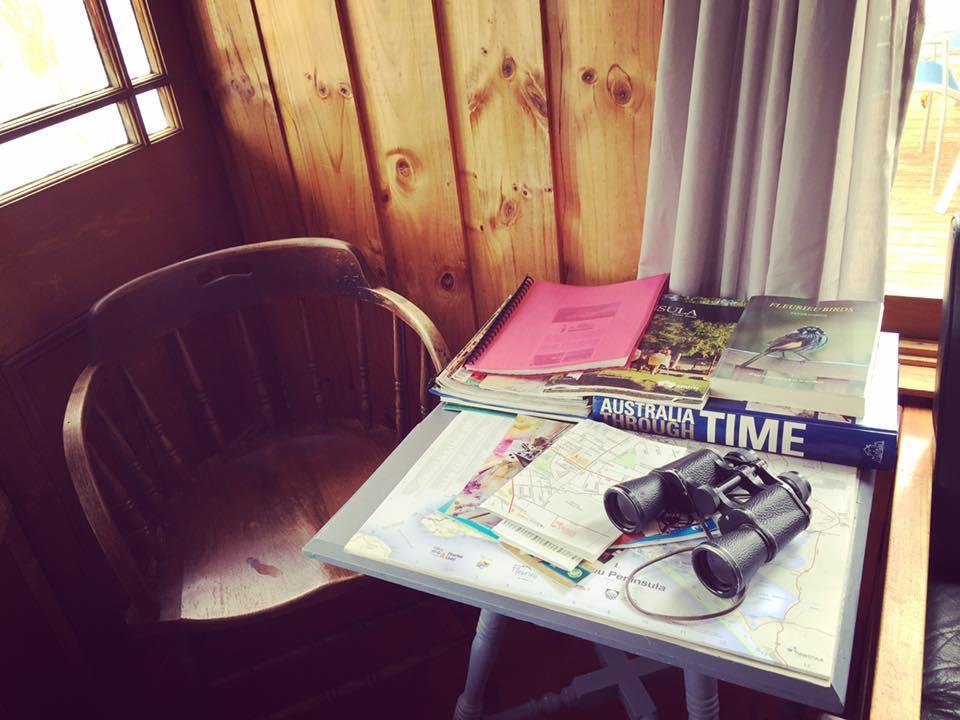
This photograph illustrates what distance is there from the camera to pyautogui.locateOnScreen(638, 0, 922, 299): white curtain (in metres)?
1.03

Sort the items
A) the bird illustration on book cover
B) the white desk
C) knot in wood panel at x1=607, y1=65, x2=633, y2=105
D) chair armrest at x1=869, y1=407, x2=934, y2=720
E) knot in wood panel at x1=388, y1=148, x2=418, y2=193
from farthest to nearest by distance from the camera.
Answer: knot in wood panel at x1=388, y1=148, x2=418, y2=193
knot in wood panel at x1=607, y1=65, x2=633, y2=105
the bird illustration on book cover
chair armrest at x1=869, y1=407, x2=934, y2=720
the white desk

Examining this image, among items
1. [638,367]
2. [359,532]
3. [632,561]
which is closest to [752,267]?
[638,367]

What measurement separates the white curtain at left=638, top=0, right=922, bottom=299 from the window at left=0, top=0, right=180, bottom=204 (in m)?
0.94

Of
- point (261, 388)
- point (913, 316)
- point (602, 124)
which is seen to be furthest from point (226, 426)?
point (913, 316)

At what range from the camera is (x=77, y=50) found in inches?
52.6

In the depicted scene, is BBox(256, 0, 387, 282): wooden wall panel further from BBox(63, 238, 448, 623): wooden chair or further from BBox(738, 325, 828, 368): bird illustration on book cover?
BBox(738, 325, 828, 368): bird illustration on book cover

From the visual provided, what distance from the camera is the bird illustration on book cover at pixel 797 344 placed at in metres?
1.02

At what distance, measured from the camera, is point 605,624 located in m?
0.77

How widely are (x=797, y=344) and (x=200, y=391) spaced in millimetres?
1064

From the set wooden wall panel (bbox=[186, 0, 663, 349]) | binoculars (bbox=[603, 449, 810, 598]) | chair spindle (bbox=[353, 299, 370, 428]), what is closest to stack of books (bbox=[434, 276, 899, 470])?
binoculars (bbox=[603, 449, 810, 598])

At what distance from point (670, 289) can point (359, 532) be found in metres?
0.67

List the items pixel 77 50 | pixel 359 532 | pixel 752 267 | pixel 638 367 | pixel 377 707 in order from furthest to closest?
pixel 377 707
pixel 77 50
pixel 752 267
pixel 638 367
pixel 359 532

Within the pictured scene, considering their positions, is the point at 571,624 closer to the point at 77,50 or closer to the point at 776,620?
the point at 776,620

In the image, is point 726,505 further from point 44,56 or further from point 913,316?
point 44,56
